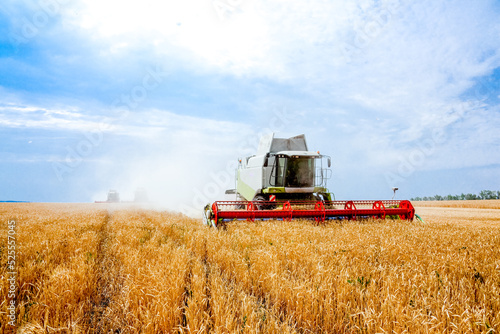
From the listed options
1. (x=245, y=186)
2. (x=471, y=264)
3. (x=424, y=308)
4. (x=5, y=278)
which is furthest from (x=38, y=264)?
(x=245, y=186)

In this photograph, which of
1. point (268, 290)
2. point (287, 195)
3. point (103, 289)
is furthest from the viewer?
point (287, 195)

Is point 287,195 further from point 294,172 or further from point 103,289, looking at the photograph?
point 103,289

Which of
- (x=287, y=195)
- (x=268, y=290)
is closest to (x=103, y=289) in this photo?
(x=268, y=290)

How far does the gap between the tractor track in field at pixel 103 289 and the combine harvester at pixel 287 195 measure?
3.61m

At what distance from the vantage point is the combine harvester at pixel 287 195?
866 centimetres

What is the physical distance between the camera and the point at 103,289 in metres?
3.82

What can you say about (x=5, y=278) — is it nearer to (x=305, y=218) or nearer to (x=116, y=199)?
(x=305, y=218)

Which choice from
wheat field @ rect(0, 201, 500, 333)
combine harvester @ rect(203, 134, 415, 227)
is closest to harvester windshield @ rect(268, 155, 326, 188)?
combine harvester @ rect(203, 134, 415, 227)

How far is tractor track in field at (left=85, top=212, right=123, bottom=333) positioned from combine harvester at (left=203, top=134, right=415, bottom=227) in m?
3.61

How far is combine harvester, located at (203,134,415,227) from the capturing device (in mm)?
8664

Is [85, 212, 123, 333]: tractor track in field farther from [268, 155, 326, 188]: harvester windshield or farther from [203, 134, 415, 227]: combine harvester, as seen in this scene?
[268, 155, 326, 188]: harvester windshield

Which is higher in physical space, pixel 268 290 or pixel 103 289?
pixel 268 290

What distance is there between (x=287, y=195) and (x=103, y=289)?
9.04 meters

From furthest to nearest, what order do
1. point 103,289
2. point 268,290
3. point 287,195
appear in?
point 287,195 → point 103,289 → point 268,290
